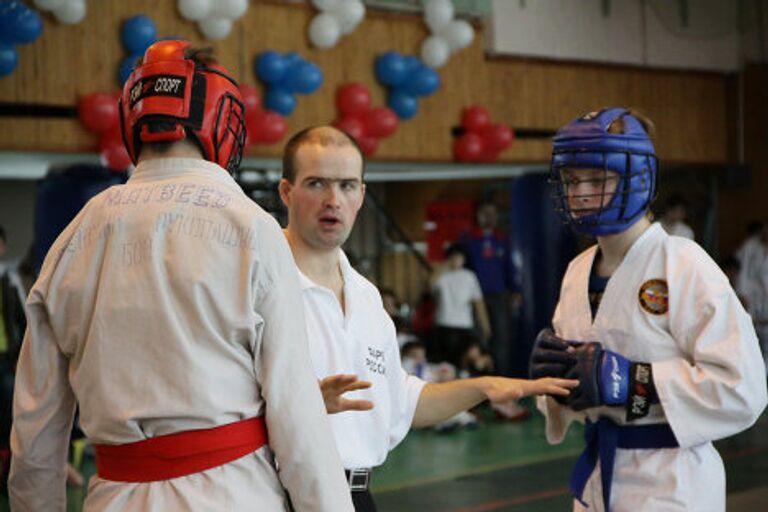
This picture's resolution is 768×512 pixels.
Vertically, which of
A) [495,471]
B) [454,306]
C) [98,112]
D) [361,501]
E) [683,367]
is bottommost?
[495,471]


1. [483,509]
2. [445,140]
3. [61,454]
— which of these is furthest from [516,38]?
[61,454]

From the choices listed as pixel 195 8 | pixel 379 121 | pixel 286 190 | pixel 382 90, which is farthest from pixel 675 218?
pixel 286 190

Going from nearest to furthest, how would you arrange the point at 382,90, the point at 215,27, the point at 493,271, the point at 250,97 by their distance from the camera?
the point at 250,97 → the point at 215,27 → the point at 382,90 → the point at 493,271

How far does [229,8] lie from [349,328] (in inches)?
244

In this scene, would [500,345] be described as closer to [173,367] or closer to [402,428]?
[402,428]

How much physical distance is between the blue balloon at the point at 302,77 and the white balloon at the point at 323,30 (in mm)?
361

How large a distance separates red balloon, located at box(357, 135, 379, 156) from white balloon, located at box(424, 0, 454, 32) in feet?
4.64

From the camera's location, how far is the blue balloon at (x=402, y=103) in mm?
10430

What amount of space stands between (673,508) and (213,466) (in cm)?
147

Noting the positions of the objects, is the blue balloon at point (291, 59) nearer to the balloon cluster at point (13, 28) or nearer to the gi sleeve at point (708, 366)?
the balloon cluster at point (13, 28)

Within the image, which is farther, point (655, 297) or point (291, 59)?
point (291, 59)

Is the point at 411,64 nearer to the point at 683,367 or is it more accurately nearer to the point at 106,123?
the point at 106,123

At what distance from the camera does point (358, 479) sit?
2.99m

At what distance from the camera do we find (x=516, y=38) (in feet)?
38.7
